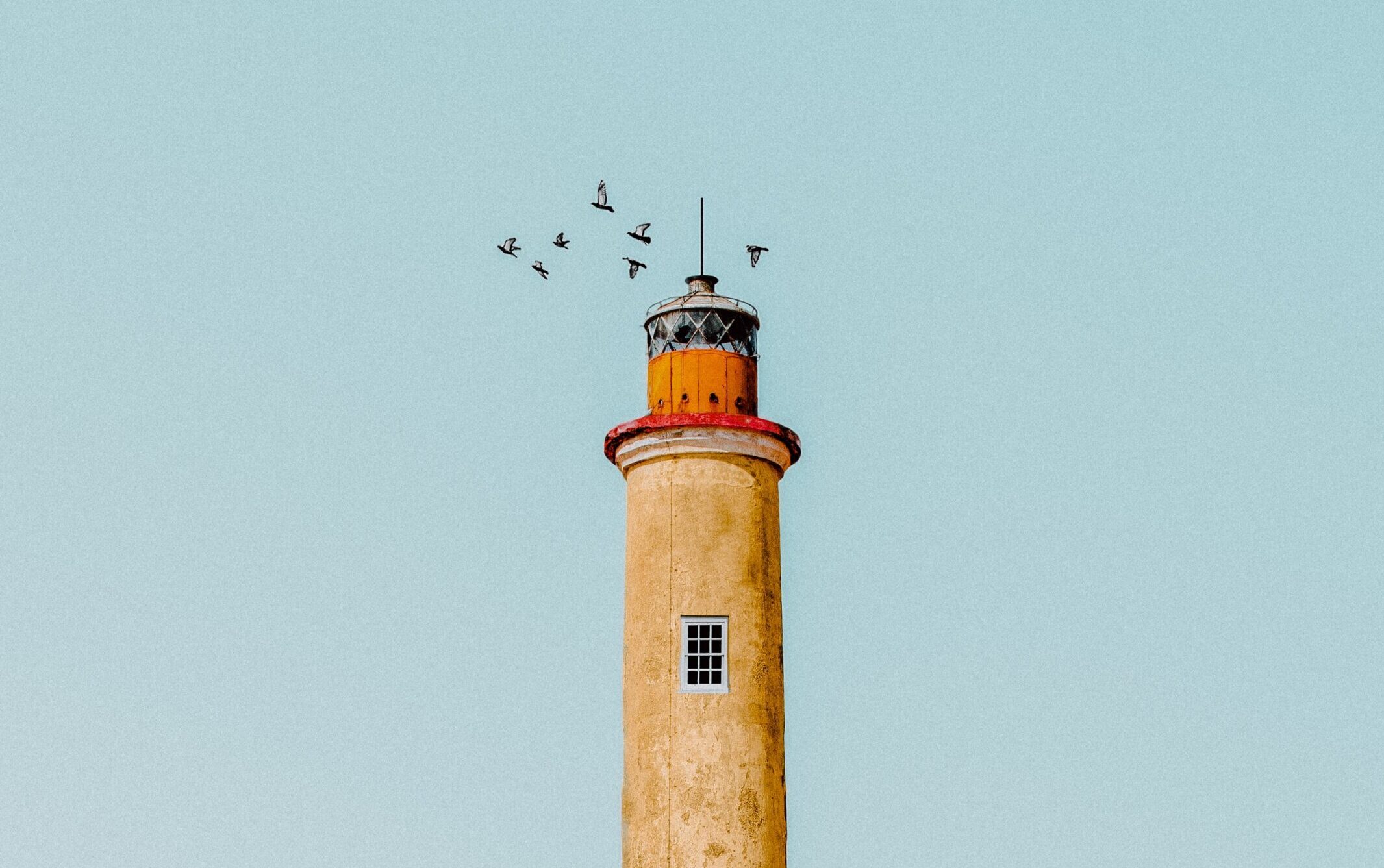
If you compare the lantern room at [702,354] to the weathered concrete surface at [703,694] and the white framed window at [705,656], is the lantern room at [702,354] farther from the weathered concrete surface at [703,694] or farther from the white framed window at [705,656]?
the white framed window at [705,656]

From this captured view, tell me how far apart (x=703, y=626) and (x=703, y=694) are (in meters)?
0.89

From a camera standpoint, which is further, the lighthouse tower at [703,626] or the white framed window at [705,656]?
the white framed window at [705,656]

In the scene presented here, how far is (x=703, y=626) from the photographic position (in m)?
25.4

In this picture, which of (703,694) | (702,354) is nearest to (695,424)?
(702,354)

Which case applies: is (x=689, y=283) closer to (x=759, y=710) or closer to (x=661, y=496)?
(x=661, y=496)

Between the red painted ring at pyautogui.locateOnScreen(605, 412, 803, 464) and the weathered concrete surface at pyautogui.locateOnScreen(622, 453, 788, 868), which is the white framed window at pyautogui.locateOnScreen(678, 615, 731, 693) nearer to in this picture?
the weathered concrete surface at pyautogui.locateOnScreen(622, 453, 788, 868)

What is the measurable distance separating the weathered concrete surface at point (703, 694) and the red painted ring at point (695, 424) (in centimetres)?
43

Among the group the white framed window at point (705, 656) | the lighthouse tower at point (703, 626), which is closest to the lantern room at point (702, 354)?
the lighthouse tower at point (703, 626)

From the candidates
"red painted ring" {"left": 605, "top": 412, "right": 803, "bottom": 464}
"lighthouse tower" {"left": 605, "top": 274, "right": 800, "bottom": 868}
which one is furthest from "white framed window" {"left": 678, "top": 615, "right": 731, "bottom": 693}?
"red painted ring" {"left": 605, "top": 412, "right": 803, "bottom": 464}

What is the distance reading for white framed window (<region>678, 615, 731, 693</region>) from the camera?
2519 centimetres

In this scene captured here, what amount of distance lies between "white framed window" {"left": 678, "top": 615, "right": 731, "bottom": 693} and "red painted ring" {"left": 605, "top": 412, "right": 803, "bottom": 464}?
253 centimetres

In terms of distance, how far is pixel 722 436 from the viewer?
84.7ft

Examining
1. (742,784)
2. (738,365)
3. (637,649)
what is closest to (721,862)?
(742,784)

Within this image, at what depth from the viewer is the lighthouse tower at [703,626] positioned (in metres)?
24.8
